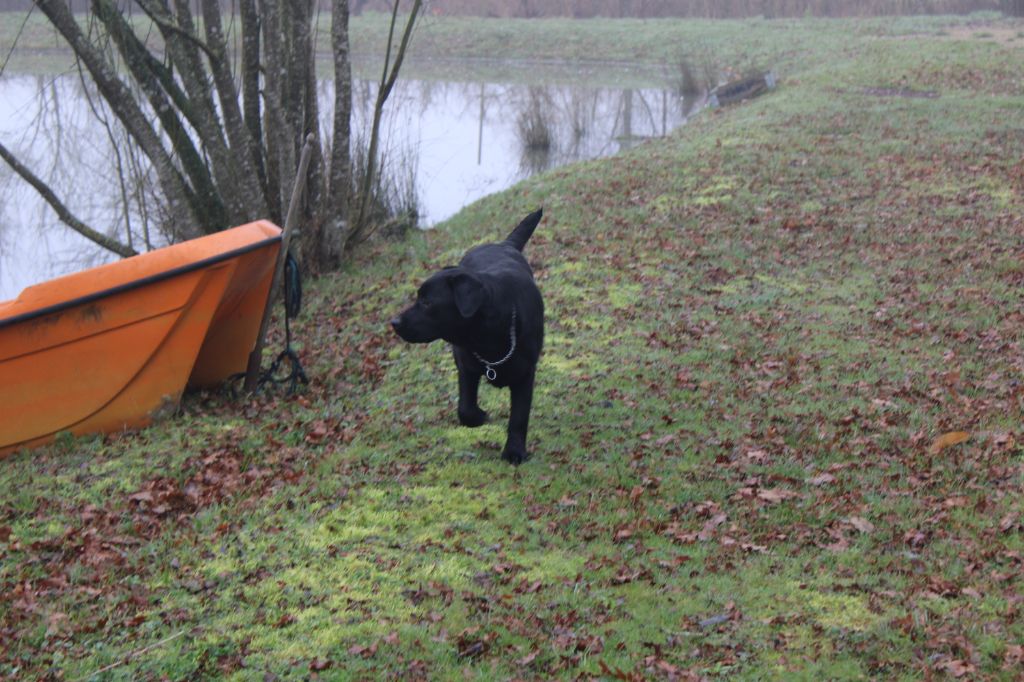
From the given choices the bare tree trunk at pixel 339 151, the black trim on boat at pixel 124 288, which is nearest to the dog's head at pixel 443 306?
the black trim on boat at pixel 124 288

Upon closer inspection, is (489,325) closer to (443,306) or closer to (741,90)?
(443,306)

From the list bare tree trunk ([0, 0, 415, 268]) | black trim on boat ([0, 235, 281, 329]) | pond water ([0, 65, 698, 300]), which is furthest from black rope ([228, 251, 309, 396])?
pond water ([0, 65, 698, 300])

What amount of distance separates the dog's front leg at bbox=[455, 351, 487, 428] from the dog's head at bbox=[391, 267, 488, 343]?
1.46 feet

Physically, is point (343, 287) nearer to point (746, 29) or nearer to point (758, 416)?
point (758, 416)

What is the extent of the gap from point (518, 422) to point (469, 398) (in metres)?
0.50

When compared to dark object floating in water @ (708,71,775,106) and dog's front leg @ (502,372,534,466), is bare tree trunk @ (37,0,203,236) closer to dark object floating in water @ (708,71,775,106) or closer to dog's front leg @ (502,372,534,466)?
dog's front leg @ (502,372,534,466)

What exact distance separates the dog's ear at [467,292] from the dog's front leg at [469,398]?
2.11 feet

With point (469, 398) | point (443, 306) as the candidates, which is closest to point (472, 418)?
point (469, 398)

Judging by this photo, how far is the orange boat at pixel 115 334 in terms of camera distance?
6.97 meters

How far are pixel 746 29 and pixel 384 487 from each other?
33547 mm

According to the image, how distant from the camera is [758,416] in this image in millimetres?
7137

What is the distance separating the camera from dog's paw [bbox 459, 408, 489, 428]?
6.84 m

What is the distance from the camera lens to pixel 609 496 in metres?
6.01

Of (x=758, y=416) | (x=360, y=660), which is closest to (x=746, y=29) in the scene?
(x=758, y=416)
